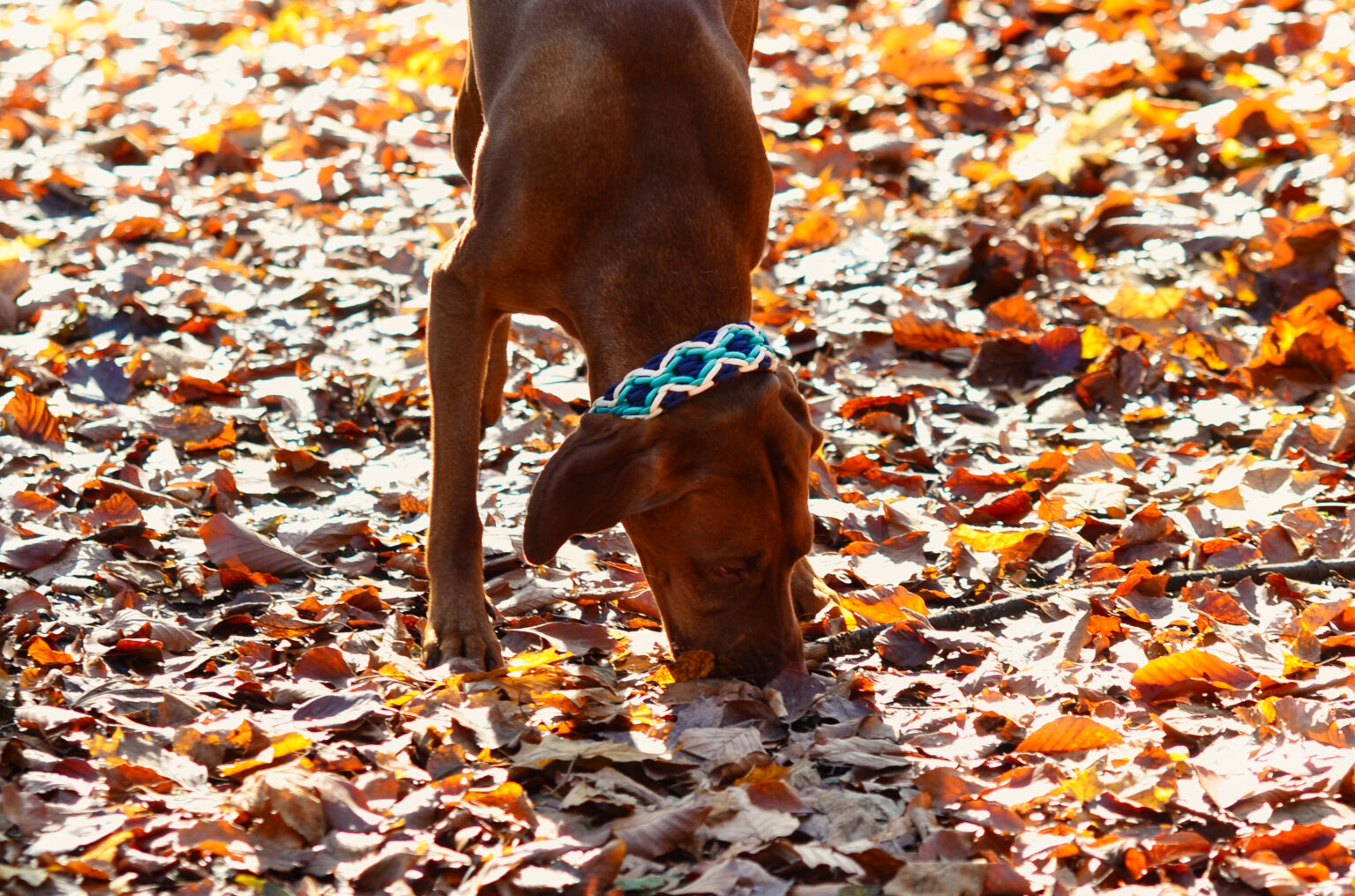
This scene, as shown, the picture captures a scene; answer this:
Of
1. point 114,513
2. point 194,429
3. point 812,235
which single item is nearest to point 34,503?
point 114,513

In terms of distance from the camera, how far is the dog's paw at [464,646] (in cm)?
402

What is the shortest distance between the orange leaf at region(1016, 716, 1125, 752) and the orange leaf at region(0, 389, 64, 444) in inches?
146

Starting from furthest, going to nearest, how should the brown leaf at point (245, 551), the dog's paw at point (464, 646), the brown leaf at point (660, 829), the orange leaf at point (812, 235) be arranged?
the orange leaf at point (812, 235), the brown leaf at point (245, 551), the dog's paw at point (464, 646), the brown leaf at point (660, 829)

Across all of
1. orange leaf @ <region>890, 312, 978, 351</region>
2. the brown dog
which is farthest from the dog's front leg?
orange leaf @ <region>890, 312, 978, 351</region>

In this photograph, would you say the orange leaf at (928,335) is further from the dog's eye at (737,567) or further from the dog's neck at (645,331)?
the dog's eye at (737,567)

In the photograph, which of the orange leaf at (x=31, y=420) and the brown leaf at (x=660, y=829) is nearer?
the brown leaf at (x=660, y=829)

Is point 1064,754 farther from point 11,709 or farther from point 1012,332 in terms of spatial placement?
point 1012,332

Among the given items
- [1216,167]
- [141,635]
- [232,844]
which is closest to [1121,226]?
[1216,167]

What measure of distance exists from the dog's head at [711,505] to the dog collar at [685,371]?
0.11 feet

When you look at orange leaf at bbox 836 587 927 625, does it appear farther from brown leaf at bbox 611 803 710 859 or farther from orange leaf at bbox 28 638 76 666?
orange leaf at bbox 28 638 76 666

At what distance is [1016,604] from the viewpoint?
425cm

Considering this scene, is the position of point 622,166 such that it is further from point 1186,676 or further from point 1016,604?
point 1186,676

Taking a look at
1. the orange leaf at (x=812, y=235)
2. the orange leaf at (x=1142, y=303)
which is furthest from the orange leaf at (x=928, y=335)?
the orange leaf at (x=812, y=235)

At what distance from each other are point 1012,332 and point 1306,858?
11.9 feet
